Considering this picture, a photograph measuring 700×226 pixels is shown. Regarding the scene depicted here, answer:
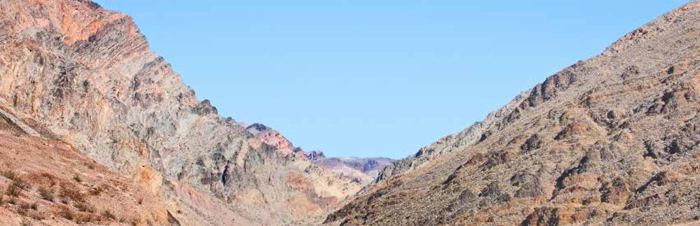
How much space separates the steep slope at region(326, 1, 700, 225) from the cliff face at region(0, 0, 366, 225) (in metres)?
25.5

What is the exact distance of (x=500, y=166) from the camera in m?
113

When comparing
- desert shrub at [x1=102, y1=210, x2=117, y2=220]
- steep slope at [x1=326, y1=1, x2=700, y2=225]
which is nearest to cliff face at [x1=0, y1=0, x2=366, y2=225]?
steep slope at [x1=326, y1=1, x2=700, y2=225]

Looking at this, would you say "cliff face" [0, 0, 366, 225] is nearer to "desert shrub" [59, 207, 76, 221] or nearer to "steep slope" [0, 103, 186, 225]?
"steep slope" [0, 103, 186, 225]

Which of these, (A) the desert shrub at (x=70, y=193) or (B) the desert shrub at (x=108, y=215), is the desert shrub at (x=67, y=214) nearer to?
(A) the desert shrub at (x=70, y=193)

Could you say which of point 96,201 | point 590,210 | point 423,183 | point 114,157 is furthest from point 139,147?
point 96,201

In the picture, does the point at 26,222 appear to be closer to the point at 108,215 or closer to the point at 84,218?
the point at 84,218

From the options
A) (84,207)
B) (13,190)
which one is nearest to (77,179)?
(84,207)

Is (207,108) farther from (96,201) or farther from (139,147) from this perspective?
(96,201)

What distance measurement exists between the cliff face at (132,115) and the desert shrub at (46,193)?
5783 cm

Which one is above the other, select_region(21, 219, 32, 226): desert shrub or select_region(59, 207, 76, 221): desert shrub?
select_region(59, 207, 76, 221): desert shrub

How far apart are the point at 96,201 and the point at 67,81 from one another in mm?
84863

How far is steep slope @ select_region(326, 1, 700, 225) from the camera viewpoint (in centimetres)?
9000

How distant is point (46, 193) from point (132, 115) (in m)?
117

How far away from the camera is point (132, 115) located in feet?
474
